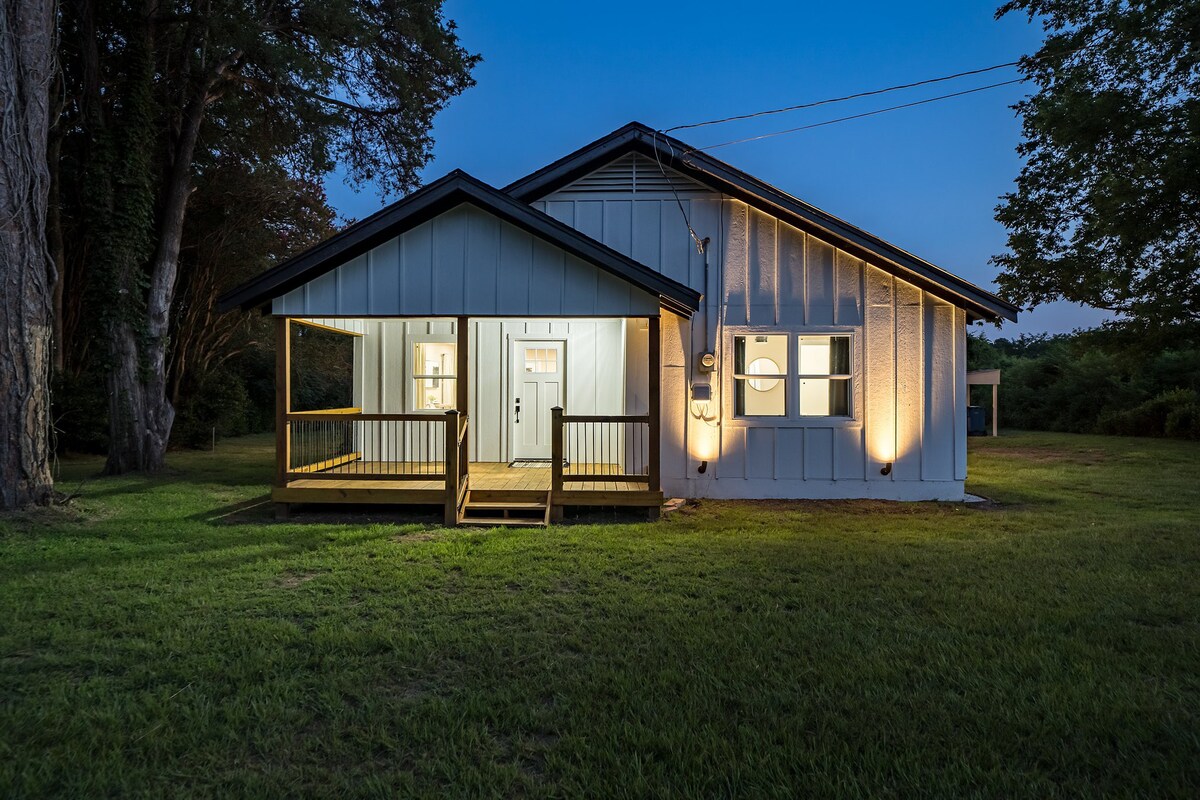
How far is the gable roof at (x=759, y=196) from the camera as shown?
8398 millimetres

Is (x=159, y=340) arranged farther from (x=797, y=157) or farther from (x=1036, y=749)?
(x=797, y=157)

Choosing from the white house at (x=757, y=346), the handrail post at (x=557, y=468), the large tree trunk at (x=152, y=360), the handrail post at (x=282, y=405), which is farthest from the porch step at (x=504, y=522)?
the large tree trunk at (x=152, y=360)

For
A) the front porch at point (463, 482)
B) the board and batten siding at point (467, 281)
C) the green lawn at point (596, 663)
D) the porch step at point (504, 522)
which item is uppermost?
the board and batten siding at point (467, 281)

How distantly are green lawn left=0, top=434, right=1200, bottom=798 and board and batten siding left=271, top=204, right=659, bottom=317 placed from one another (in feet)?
9.14

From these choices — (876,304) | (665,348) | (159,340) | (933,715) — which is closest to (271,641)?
(933,715)

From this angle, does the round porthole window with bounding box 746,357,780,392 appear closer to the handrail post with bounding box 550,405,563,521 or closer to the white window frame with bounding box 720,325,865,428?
the white window frame with bounding box 720,325,865,428

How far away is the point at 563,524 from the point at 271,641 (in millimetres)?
3895

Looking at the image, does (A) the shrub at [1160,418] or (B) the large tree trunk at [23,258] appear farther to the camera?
(A) the shrub at [1160,418]

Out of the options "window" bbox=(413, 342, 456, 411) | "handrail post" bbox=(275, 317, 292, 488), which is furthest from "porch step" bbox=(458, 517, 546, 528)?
"window" bbox=(413, 342, 456, 411)

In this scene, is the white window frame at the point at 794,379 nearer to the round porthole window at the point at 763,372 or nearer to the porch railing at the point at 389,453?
the round porthole window at the point at 763,372

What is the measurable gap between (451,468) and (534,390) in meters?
3.12

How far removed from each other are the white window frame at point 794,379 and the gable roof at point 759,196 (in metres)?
1.14

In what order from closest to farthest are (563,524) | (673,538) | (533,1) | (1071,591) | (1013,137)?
(1071,591) < (673,538) < (563,524) < (1013,137) < (533,1)

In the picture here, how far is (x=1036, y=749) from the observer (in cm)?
253
